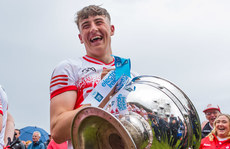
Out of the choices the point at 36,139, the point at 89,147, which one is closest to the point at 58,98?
the point at 89,147

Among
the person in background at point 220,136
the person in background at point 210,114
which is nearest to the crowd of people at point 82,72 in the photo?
the person in background at point 220,136

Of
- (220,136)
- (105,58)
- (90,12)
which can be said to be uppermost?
(90,12)

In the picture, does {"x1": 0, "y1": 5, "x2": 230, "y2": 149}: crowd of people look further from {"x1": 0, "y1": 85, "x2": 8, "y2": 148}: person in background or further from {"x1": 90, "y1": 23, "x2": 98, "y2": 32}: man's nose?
{"x1": 0, "y1": 85, "x2": 8, "y2": 148}: person in background

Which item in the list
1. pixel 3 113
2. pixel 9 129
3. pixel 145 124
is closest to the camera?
pixel 145 124

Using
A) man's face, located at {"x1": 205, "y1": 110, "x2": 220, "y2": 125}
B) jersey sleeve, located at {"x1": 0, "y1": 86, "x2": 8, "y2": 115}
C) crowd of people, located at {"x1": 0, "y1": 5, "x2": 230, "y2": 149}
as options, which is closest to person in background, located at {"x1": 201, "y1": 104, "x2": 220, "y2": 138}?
man's face, located at {"x1": 205, "y1": 110, "x2": 220, "y2": 125}

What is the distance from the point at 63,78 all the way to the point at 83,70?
186 mm

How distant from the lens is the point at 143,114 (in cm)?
166

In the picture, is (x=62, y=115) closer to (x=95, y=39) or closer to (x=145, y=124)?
(x=145, y=124)

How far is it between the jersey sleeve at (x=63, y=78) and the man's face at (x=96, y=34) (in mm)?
221

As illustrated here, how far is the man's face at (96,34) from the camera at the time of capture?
2.33m

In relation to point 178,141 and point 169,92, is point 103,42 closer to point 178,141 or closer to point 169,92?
point 169,92

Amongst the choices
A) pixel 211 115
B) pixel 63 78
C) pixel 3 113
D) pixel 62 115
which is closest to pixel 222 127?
pixel 211 115

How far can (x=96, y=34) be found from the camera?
2.33 m

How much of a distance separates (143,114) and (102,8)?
3.57 ft
